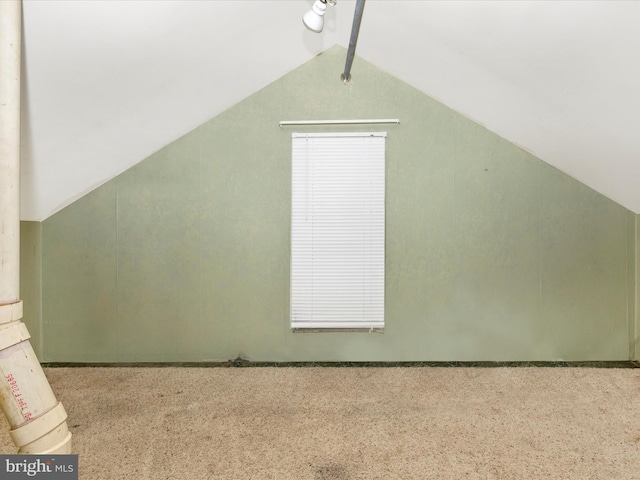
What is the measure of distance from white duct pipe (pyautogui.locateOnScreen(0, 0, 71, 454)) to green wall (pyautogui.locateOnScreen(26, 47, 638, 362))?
4.15ft

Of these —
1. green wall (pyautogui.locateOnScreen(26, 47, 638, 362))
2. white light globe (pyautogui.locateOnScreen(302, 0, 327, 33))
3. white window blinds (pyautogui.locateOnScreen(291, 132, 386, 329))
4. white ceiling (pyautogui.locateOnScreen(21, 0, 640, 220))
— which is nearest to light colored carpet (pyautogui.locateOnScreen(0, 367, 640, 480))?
green wall (pyautogui.locateOnScreen(26, 47, 638, 362))

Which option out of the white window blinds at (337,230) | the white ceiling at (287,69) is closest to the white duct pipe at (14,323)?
the white ceiling at (287,69)

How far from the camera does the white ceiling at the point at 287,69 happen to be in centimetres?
165

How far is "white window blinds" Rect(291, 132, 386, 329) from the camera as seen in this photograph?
2.65 m

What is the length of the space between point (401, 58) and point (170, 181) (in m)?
1.78

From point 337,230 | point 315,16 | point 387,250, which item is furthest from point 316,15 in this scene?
point 387,250

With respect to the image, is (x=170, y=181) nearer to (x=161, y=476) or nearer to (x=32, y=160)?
(x=32, y=160)

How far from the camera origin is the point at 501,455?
1.63m

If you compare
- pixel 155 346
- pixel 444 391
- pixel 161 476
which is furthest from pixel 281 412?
pixel 155 346

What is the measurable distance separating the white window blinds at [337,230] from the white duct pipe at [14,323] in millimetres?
1532

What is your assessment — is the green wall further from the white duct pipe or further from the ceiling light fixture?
the white duct pipe

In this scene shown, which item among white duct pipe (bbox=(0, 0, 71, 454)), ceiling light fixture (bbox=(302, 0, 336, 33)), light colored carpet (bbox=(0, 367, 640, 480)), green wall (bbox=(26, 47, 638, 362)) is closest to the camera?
white duct pipe (bbox=(0, 0, 71, 454))

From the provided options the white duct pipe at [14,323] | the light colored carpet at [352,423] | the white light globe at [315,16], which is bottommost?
the light colored carpet at [352,423]

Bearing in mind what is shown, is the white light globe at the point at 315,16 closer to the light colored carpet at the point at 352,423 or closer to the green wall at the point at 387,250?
the green wall at the point at 387,250
